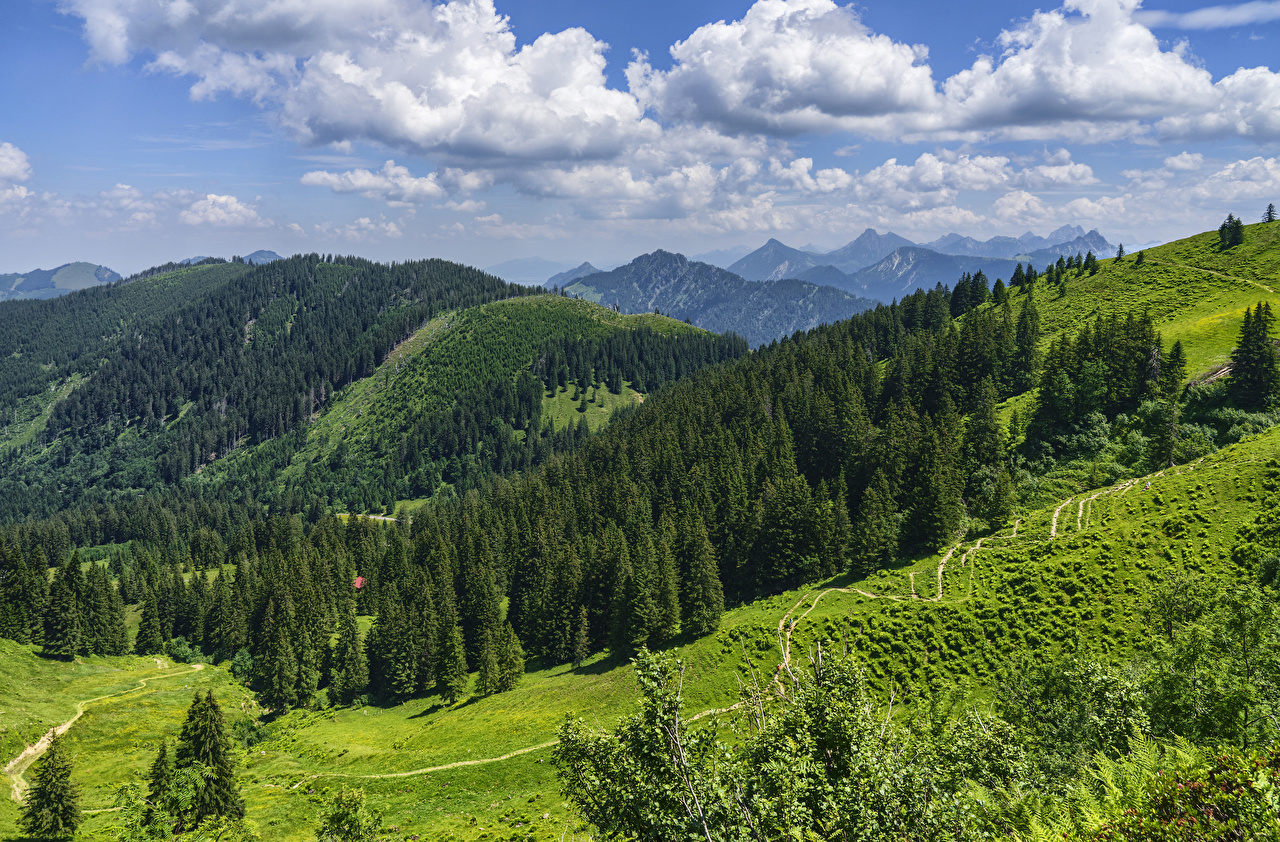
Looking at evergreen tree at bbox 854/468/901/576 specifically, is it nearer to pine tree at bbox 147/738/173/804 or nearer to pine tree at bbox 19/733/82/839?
pine tree at bbox 147/738/173/804

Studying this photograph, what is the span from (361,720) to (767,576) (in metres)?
64.4

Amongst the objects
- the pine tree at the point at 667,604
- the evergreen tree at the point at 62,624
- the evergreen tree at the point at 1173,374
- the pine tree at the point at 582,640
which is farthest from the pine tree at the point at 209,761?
the evergreen tree at the point at 1173,374

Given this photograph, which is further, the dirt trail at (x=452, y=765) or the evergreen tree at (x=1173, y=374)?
the evergreen tree at (x=1173, y=374)

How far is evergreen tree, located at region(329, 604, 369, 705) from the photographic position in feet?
309

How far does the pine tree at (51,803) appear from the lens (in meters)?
45.2

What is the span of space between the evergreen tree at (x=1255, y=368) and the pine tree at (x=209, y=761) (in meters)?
133

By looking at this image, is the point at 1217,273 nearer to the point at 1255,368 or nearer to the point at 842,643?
the point at 1255,368

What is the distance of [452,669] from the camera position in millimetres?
85062

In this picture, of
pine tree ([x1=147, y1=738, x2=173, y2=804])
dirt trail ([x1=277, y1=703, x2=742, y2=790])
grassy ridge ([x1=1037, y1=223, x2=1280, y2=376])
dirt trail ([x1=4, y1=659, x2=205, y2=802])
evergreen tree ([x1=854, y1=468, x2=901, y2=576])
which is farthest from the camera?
grassy ridge ([x1=1037, y1=223, x2=1280, y2=376])

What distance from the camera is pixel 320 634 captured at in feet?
331

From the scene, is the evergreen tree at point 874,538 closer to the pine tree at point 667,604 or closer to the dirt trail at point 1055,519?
the dirt trail at point 1055,519

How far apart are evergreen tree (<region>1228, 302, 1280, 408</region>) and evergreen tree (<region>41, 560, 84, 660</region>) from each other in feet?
604

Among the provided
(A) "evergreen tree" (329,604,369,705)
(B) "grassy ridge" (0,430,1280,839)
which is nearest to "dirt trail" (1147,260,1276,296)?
(B) "grassy ridge" (0,430,1280,839)

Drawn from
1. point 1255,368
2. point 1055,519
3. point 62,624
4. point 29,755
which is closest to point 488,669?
point 29,755
